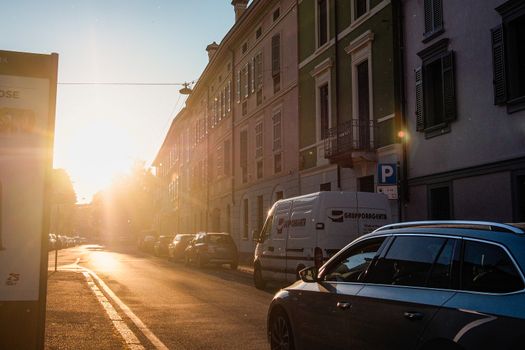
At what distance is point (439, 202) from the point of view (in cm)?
1655

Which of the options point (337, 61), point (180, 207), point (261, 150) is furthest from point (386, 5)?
point (180, 207)

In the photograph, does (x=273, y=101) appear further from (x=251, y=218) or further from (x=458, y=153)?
(x=458, y=153)

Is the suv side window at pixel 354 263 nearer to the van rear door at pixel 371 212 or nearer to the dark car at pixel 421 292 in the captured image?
the dark car at pixel 421 292

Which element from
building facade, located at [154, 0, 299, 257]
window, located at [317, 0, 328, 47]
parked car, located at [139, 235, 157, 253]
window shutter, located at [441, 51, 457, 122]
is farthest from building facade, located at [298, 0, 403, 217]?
parked car, located at [139, 235, 157, 253]

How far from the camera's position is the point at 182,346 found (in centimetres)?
780

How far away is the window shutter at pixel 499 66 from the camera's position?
1384 centimetres

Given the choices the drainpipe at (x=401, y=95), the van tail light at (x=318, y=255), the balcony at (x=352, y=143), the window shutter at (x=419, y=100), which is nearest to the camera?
the van tail light at (x=318, y=255)

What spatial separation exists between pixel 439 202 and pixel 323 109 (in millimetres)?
8268

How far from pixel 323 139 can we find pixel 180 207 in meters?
37.6

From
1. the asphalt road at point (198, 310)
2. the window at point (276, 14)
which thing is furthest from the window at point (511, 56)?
the window at point (276, 14)

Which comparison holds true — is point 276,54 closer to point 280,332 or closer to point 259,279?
point 259,279

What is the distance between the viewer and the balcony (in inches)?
762

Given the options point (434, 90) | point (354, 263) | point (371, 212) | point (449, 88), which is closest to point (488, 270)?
point (354, 263)

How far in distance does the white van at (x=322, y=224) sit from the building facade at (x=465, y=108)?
2.85 metres
